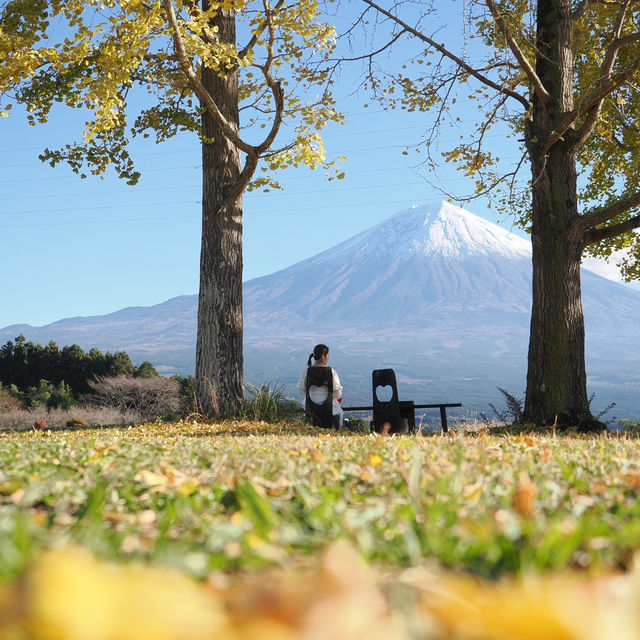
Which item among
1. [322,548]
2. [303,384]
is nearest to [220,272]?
[303,384]

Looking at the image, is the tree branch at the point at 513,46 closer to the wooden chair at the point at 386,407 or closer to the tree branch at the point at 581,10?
the tree branch at the point at 581,10

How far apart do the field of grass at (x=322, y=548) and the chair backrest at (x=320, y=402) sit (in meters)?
7.59

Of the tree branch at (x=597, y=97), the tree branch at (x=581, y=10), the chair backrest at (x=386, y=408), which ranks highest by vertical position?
the tree branch at (x=581, y=10)

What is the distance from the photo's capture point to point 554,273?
12031 millimetres

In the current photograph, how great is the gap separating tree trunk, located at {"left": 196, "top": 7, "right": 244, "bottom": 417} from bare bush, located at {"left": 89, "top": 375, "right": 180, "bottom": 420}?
1718cm

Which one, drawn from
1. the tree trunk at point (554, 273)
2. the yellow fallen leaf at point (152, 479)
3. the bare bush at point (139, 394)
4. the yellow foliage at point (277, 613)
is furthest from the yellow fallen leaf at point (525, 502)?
the bare bush at point (139, 394)

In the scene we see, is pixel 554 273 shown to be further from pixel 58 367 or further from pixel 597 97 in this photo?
pixel 58 367

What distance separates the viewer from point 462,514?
2229 millimetres

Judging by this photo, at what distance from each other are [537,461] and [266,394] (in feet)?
29.8

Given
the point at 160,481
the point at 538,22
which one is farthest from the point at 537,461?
the point at 538,22

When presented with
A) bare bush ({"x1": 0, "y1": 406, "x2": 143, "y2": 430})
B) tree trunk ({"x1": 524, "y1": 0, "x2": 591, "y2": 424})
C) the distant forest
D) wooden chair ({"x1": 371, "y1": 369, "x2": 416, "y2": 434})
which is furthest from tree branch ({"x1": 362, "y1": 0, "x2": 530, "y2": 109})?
the distant forest

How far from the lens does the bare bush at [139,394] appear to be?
2950 cm

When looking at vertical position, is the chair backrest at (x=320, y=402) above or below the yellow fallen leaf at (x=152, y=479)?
below

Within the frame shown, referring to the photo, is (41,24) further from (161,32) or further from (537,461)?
(537,461)
